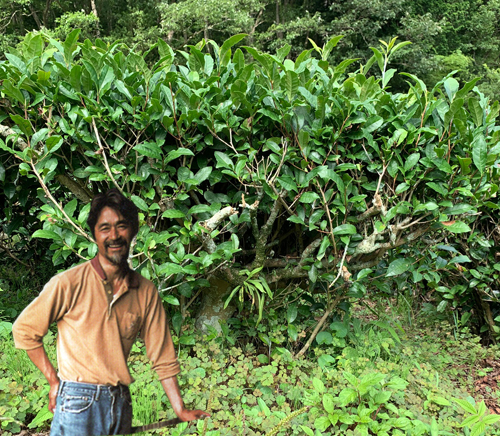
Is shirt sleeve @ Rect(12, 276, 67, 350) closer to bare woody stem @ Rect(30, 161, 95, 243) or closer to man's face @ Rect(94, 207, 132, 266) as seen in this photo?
man's face @ Rect(94, 207, 132, 266)

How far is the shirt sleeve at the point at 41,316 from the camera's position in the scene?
1.31m

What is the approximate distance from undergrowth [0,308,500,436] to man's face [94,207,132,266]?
1.11 ft

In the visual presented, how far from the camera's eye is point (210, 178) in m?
2.20

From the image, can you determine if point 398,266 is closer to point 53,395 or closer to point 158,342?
point 158,342

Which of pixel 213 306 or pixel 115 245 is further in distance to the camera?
pixel 213 306

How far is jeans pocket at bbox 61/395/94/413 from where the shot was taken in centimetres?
126

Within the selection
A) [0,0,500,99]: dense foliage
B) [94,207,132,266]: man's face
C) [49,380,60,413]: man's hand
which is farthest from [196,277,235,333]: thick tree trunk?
[0,0,500,99]: dense foliage

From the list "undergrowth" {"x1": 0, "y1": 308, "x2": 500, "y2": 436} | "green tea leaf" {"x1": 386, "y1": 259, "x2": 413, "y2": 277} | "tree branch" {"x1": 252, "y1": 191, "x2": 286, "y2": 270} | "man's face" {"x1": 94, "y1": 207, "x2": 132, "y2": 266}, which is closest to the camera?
"man's face" {"x1": 94, "y1": 207, "x2": 132, "y2": 266}

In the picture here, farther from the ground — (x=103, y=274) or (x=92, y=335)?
(x=103, y=274)

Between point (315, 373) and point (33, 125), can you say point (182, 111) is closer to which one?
point (33, 125)

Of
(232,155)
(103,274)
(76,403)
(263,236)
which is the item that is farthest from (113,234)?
(263,236)

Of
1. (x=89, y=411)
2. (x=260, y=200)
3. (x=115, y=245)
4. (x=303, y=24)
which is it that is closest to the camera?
(x=89, y=411)

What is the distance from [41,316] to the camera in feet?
4.30

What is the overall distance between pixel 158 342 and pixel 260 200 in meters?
1.02
